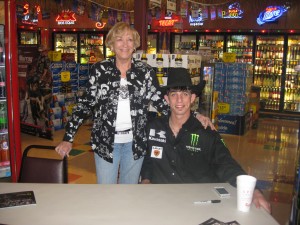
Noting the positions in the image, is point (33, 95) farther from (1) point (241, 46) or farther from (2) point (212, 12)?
(1) point (241, 46)

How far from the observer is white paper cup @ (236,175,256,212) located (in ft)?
5.31

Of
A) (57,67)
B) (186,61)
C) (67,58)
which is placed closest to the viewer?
(186,61)

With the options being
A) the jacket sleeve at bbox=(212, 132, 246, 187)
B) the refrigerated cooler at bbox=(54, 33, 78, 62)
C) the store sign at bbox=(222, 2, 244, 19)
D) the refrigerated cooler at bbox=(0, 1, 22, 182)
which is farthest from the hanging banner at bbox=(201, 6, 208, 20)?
the jacket sleeve at bbox=(212, 132, 246, 187)

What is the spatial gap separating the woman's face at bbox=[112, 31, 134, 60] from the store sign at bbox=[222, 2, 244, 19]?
8.07m

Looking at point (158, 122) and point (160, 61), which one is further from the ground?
point (160, 61)

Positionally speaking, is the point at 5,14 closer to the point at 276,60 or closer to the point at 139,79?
the point at 139,79

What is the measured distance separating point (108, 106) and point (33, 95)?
5.14 m

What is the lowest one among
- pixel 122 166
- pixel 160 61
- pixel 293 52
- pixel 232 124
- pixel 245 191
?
pixel 232 124

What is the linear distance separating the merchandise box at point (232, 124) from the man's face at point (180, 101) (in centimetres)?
561

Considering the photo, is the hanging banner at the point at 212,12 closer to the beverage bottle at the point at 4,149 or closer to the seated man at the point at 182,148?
the beverage bottle at the point at 4,149

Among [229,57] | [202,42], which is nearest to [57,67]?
[229,57]

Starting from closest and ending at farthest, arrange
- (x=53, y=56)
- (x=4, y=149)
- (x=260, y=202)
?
(x=260, y=202), (x=4, y=149), (x=53, y=56)

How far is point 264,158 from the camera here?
6.14m

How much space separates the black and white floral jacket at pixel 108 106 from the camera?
257 centimetres
